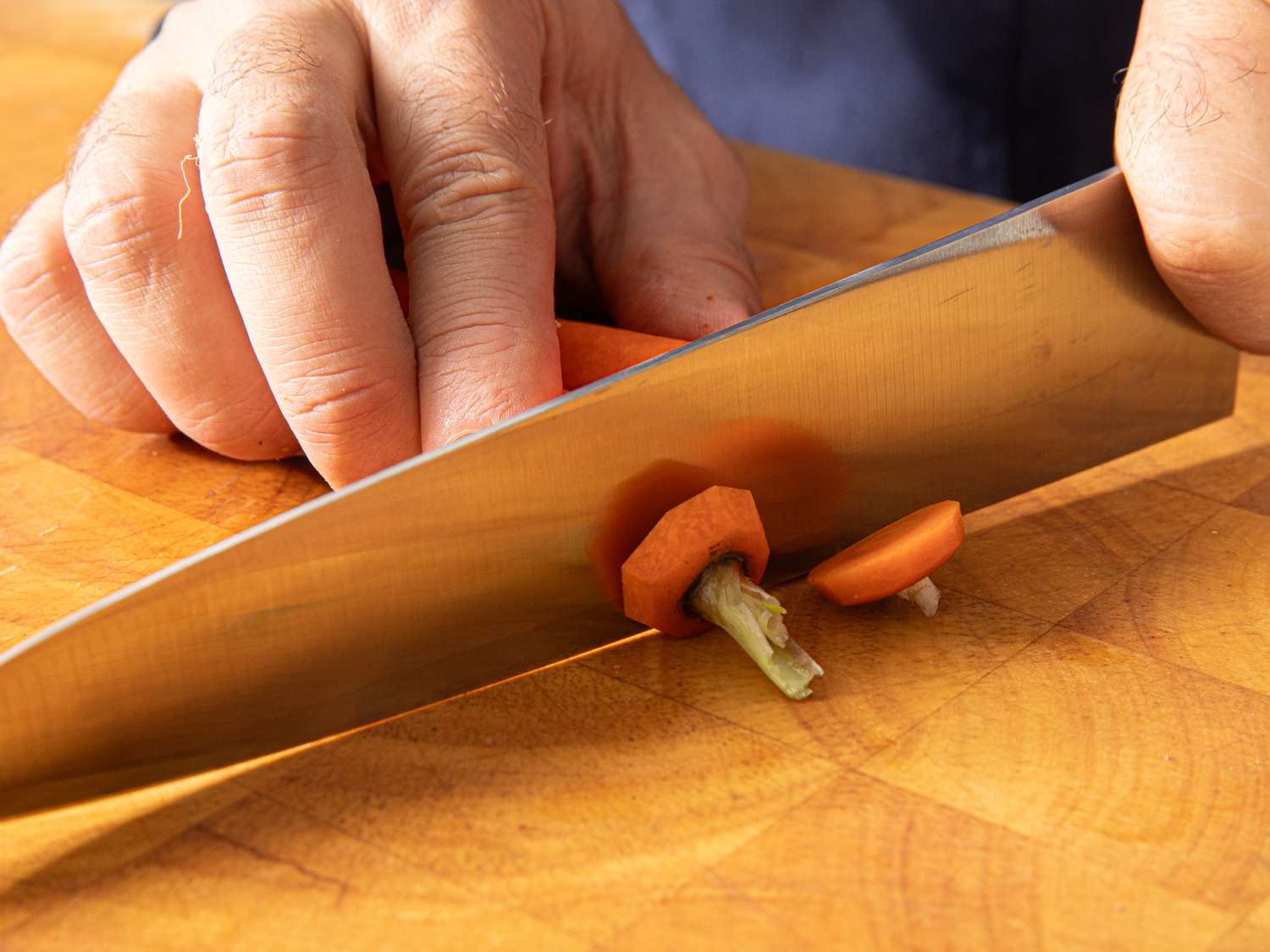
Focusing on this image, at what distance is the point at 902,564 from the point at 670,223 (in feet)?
1.78

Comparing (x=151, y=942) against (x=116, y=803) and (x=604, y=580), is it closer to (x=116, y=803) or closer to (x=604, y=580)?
(x=116, y=803)

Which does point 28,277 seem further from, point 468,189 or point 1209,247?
point 1209,247

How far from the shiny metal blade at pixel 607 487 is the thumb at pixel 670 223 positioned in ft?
0.92

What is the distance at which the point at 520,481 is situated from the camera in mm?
756

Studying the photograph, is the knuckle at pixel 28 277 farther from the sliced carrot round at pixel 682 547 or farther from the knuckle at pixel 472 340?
the sliced carrot round at pixel 682 547

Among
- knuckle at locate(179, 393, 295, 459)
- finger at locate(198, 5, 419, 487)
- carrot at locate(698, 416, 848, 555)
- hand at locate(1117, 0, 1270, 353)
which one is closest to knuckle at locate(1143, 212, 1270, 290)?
hand at locate(1117, 0, 1270, 353)

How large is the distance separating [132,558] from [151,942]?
1.26 feet

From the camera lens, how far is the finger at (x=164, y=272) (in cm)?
95

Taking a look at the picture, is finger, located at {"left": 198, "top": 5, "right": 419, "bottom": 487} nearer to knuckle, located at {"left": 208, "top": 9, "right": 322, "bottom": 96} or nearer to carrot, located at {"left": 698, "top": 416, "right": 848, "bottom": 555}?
knuckle, located at {"left": 208, "top": 9, "right": 322, "bottom": 96}

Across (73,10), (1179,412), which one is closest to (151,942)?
(1179,412)

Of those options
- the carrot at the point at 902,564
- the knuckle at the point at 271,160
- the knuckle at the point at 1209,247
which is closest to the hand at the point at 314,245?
the knuckle at the point at 271,160

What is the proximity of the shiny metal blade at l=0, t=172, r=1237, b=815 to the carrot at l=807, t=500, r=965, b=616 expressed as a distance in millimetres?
60

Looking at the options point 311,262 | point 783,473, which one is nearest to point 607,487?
point 783,473

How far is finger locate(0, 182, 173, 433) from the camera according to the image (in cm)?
103
